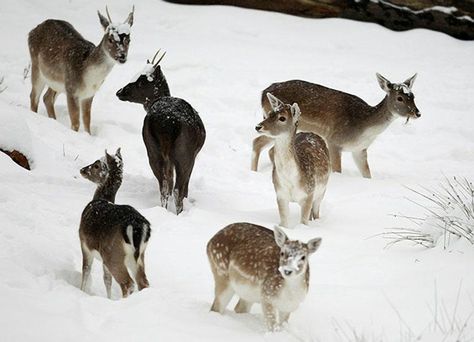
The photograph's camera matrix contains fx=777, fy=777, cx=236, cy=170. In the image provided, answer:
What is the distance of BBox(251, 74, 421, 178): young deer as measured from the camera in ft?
36.1

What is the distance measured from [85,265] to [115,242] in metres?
0.48

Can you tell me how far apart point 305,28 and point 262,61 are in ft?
5.97

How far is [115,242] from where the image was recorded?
6.05 m

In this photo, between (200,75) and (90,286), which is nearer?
(90,286)

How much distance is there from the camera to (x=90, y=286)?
638 centimetres

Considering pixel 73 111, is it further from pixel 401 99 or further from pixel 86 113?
pixel 401 99

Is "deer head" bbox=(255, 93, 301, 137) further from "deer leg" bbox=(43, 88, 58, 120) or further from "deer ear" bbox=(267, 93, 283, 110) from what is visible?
"deer leg" bbox=(43, 88, 58, 120)

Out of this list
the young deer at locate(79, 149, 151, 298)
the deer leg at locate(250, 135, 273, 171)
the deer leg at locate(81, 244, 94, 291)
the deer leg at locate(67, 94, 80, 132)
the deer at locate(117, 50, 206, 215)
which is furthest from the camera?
the deer leg at locate(67, 94, 80, 132)

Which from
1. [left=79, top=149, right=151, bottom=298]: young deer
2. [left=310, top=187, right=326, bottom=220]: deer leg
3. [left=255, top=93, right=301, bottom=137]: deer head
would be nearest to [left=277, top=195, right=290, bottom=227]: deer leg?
[left=310, top=187, right=326, bottom=220]: deer leg

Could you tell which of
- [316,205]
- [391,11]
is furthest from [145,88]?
[391,11]

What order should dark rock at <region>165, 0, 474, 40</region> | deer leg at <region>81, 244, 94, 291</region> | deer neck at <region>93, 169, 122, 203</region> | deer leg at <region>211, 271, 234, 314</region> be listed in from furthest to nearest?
dark rock at <region>165, 0, 474, 40</region>
deer neck at <region>93, 169, 122, 203</region>
deer leg at <region>81, 244, 94, 291</region>
deer leg at <region>211, 271, 234, 314</region>

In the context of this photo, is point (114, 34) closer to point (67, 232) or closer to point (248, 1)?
point (67, 232)

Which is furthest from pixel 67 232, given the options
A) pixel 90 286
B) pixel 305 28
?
pixel 305 28

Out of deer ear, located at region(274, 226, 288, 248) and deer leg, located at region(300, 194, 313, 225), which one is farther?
deer leg, located at region(300, 194, 313, 225)
